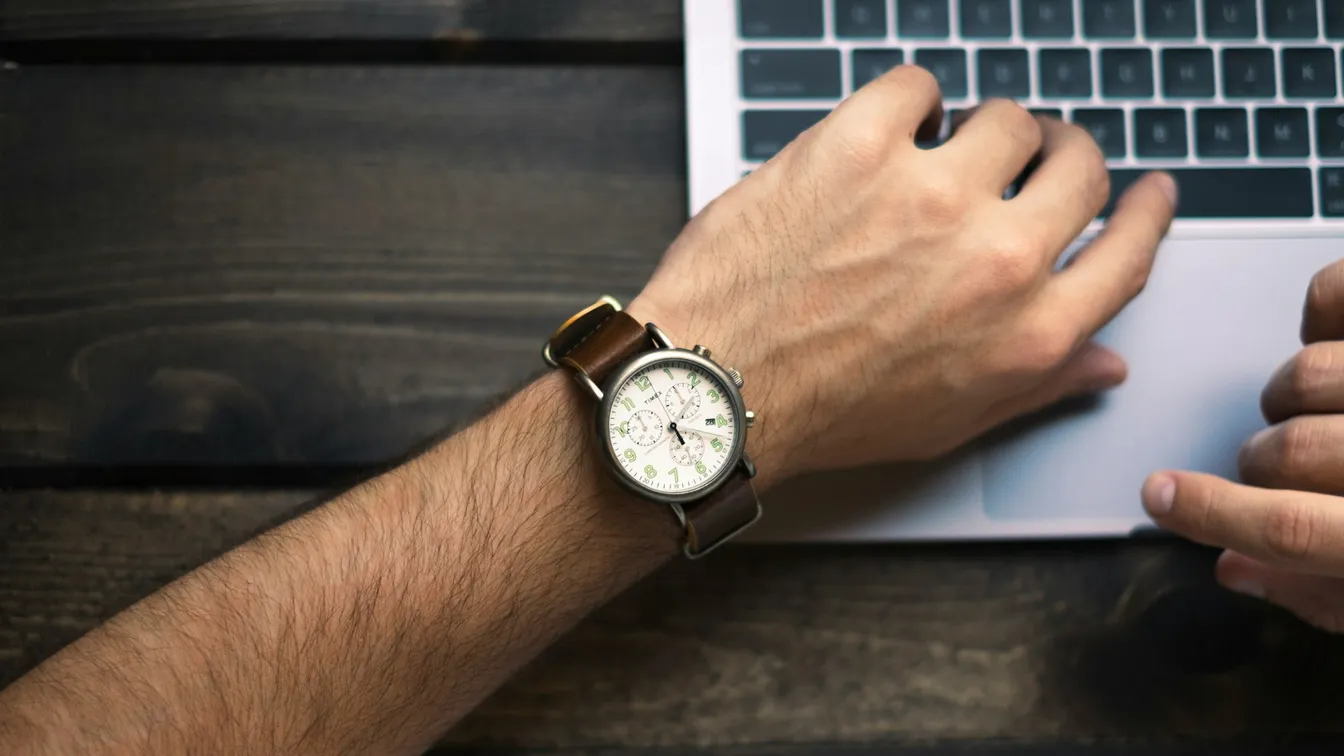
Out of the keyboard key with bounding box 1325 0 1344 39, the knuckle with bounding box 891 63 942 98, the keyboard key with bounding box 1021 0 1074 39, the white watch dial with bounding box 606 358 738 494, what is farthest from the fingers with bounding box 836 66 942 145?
the keyboard key with bounding box 1325 0 1344 39

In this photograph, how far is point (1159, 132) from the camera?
715 millimetres

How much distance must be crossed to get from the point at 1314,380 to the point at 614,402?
46 centimetres

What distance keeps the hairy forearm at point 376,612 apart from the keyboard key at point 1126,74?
1.45 feet

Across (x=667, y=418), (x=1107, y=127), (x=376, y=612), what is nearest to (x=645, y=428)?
(x=667, y=418)

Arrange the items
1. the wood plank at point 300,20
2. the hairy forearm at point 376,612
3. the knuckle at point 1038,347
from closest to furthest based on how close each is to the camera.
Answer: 1. the hairy forearm at point 376,612
2. the knuckle at point 1038,347
3. the wood plank at point 300,20

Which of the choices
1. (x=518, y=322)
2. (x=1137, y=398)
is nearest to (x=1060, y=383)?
(x=1137, y=398)

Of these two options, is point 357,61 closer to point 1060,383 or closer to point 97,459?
point 97,459

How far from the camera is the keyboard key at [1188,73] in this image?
72 cm

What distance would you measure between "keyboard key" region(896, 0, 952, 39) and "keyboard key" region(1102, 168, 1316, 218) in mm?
173

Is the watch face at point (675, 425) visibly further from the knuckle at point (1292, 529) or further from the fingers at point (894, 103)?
the knuckle at point (1292, 529)

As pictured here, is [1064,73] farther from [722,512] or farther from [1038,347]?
[722,512]

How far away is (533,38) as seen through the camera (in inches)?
30.9

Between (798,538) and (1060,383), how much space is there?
0.69ft

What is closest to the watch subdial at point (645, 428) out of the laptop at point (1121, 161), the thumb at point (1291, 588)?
the laptop at point (1121, 161)
